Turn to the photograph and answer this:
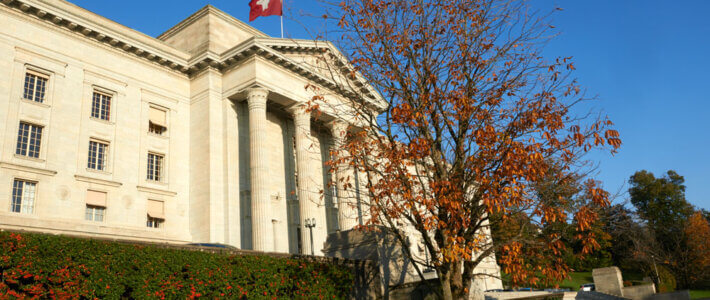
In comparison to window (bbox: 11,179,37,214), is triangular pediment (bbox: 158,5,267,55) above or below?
above

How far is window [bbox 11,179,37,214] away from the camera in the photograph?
2548 cm

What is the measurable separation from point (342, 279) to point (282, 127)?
82.6 ft

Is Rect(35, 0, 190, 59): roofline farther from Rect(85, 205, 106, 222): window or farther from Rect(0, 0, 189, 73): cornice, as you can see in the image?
Rect(85, 205, 106, 222): window

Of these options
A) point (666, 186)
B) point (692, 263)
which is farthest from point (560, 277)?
point (666, 186)

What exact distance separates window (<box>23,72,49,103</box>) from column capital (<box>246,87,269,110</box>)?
1169 cm

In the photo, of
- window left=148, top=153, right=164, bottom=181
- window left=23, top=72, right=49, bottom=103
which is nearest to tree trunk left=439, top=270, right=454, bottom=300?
window left=148, top=153, right=164, bottom=181

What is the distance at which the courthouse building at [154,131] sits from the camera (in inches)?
1056

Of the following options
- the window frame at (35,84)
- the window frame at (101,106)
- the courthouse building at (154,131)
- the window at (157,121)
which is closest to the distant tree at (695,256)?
the courthouse building at (154,131)

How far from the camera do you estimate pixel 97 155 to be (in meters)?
29.6

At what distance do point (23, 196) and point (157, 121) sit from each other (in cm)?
977

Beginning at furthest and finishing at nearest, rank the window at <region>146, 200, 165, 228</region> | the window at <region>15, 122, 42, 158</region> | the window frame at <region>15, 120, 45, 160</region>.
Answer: the window at <region>146, 200, 165, 228</region> → the window at <region>15, 122, 42, 158</region> → the window frame at <region>15, 120, 45, 160</region>

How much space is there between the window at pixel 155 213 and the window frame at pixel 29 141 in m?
6.83

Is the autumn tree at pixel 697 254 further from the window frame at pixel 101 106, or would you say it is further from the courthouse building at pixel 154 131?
the window frame at pixel 101 106

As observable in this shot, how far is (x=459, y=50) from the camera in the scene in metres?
10.7
